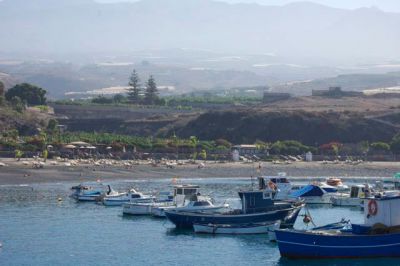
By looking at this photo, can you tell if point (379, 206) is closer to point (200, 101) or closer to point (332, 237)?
point (332, 237)

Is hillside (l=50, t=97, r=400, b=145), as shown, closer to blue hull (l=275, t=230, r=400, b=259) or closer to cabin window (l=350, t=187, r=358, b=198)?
cabin window (l=350, t=187, r=358, b=198)

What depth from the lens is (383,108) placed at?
138 metres

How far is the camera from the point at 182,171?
94500 millimetres

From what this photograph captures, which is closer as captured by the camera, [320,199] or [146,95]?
[320,199]

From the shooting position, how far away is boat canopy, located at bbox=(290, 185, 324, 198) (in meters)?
71.9

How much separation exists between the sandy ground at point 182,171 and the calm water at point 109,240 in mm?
14168

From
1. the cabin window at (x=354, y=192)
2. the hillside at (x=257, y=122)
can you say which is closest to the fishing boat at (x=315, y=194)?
the cabin window at (x=354, y=192)

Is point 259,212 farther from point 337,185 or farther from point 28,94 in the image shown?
point 28,94

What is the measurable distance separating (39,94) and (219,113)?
25979mm

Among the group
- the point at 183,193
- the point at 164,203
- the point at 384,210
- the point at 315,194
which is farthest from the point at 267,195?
the point at 315,194

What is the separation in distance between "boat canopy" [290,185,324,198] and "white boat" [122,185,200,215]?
365 inches

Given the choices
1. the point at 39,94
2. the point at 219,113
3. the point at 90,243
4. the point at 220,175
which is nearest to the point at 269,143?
the point at 219,113

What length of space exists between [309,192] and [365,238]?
81.5 ft

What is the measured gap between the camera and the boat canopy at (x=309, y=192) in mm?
71938
